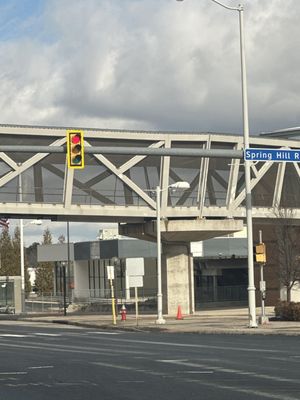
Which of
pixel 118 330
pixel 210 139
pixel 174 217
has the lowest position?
pixel 118 330

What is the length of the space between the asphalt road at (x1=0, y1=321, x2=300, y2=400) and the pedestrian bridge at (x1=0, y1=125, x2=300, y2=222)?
67.6 feet

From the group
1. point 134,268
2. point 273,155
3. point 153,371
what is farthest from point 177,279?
point 153,371

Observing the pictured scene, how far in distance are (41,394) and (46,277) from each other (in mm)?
83062

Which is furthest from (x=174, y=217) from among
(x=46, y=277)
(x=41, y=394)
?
(x=46, y=277)

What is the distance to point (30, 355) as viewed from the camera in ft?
66.1

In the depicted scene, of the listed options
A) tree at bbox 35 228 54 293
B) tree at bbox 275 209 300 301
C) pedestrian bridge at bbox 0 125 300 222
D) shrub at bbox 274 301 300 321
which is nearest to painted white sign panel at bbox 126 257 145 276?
pedestrian bridge at bbox 0 125 300 222

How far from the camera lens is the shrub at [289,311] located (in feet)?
114

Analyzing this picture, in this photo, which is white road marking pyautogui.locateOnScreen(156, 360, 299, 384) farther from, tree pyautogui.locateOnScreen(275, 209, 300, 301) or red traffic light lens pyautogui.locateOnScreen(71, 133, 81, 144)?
tree pyautogui.locateOnScreen(275, 209, 300, 301)

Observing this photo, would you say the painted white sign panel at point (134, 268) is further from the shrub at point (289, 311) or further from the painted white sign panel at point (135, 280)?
the shrub at point (289, 311)

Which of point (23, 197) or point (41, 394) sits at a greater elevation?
point (23, 197)

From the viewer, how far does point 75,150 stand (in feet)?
77.6

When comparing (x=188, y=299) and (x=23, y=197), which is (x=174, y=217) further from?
(x=23, y=197)

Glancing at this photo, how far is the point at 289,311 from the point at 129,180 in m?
14.5

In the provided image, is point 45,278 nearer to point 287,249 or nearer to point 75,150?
point 287,249
